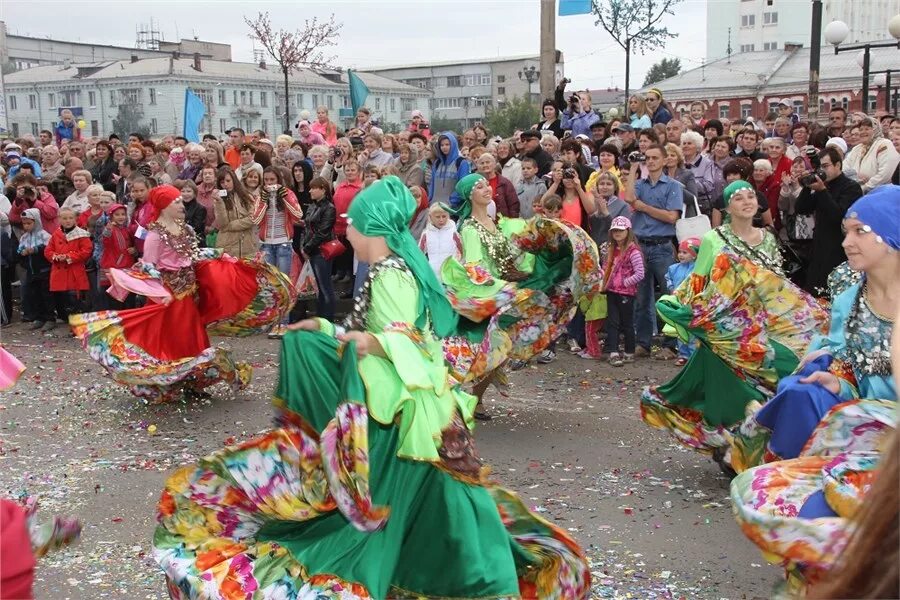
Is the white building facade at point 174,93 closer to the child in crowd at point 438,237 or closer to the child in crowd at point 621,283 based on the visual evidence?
the child in crowd at point 438,237

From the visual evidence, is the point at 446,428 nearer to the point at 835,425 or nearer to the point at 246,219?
the point at 835,425

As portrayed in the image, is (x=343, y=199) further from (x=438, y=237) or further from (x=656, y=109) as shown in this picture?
(x=656, y=109)

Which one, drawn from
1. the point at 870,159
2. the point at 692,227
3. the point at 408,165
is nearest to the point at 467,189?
the point at 692,227

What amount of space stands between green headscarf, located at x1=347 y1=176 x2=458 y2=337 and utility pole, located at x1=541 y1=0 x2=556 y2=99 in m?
11.3

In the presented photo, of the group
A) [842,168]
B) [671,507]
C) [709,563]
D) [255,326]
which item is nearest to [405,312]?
[709,563]

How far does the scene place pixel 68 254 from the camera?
11.4m

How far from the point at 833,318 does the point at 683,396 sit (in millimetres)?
1787

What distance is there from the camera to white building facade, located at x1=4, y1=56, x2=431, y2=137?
43.1 meters

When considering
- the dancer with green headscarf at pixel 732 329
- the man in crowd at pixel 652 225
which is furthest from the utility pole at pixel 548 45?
the dancer with green headscarf at pixel 732 329

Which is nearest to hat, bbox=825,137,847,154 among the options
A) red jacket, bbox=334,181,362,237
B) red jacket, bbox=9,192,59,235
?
red jacket, bbox=334,181,362,237

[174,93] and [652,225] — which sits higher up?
[174,93]

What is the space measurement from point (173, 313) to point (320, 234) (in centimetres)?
280

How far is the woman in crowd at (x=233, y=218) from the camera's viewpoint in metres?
10.6

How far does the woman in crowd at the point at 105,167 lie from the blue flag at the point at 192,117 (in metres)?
2.42
